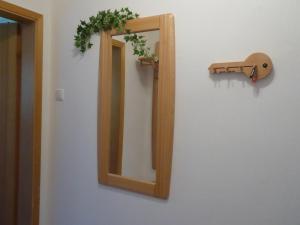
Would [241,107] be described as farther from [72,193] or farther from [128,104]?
[72,193]

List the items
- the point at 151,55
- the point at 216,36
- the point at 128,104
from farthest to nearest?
the point at 128,104 → the point at 151,55 → the point at 216,36

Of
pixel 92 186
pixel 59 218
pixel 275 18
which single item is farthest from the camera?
pixel 59 218

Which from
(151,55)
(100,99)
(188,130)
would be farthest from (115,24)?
(188,130)

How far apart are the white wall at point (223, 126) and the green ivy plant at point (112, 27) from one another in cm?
6

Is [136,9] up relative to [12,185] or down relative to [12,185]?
up

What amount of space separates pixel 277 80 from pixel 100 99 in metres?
1.01

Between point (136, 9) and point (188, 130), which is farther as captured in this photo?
point (136, 9)

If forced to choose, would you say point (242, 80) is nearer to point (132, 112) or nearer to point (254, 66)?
point (254, 66)

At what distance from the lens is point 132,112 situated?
1595mm

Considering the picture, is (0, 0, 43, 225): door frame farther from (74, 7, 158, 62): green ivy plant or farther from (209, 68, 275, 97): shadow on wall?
(209, 68, 275, 97): shadow on wall

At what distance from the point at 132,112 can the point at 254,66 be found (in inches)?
28.8

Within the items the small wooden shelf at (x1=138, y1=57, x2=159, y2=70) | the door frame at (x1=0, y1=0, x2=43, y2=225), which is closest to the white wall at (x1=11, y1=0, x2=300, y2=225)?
the small wooden shelf at (x1=138, y1=57, x2=159, y2=70)

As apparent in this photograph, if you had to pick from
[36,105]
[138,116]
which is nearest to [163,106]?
[138,116]

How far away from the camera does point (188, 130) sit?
1.40 m
